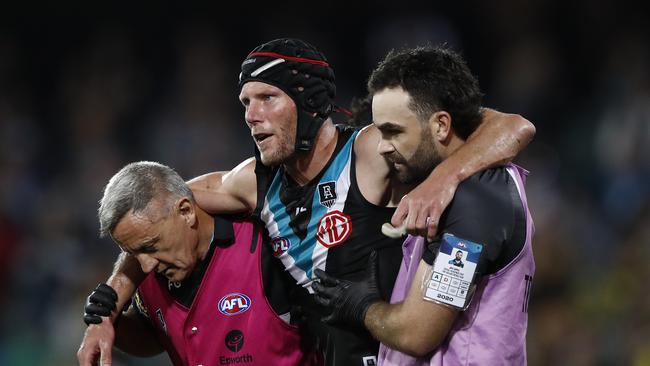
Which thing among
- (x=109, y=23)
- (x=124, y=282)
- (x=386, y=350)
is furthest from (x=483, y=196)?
(x=109, y=23)

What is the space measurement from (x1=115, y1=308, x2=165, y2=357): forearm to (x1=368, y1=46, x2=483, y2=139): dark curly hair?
1812 mm

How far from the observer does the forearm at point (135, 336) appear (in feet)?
15.0

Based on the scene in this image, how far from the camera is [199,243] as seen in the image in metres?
4.30

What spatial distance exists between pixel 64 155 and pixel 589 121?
5.60 metres

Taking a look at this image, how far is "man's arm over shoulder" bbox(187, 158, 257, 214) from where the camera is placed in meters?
4.35

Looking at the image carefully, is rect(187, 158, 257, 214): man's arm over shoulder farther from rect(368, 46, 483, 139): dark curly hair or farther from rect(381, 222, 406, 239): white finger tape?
rect(381, 222, 406, 239): white finger tape

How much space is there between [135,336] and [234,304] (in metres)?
0.62

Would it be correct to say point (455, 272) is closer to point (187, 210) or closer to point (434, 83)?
point (434, 83)

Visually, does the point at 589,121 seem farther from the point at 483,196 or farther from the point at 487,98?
the point at 483,196

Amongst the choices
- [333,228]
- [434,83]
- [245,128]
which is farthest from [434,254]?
[245,128]

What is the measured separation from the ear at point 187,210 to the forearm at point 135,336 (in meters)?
0.72

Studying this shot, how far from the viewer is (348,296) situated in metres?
3.57

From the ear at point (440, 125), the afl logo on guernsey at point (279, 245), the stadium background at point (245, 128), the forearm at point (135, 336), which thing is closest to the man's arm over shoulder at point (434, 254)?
the ear at point (440, 125)

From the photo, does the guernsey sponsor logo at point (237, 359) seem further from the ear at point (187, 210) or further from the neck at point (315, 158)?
the neck at point (315, 158)
